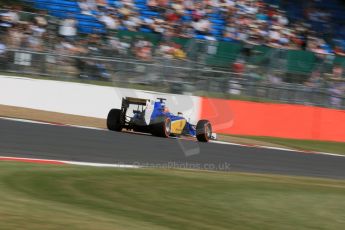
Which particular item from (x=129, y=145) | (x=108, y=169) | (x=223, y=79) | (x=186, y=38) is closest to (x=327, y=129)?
(x=223, y=79)

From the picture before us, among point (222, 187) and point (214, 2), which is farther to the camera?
point (214, 2)

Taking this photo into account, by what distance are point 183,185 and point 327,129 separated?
1307cm

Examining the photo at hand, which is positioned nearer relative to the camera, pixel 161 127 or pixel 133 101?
pixel 133 101

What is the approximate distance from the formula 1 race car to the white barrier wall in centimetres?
318

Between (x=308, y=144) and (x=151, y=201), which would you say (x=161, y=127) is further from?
(x=151, y=201)

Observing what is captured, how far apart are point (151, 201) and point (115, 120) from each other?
7.81m

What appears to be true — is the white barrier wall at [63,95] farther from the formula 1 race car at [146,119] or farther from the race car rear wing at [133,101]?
the race car rear wing at [133,101]

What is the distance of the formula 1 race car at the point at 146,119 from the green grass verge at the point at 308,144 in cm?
416

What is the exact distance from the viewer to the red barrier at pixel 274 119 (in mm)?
18422

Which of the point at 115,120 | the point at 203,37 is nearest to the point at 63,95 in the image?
the point at 115,120

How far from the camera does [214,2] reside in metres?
20.5

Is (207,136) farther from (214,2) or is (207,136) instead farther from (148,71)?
(214,2)

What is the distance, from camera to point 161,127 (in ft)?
45.8

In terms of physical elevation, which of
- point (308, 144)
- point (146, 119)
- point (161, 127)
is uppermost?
point (146, 119)
